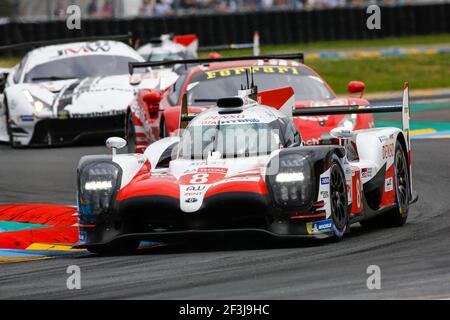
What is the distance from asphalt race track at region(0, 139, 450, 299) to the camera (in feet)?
24.9

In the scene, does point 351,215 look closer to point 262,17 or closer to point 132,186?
point 132,186

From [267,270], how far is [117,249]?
1783 millimetres

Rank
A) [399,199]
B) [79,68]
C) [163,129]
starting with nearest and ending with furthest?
[399,199], [163,129], [79,68]

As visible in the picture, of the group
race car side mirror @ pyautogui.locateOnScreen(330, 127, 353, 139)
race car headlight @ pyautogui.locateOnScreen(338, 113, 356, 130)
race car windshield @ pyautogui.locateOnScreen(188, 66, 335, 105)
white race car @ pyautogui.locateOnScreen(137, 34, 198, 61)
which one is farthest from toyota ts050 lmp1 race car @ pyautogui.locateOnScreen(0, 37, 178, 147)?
race car side mirror @ pyautogui.locateOnScreen(330, 127, 353, 139)

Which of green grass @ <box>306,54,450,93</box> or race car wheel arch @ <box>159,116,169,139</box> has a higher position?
race car wheel arch @ <box>159,116,169,139</box>

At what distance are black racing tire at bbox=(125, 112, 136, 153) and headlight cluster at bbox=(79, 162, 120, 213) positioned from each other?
21.9ft

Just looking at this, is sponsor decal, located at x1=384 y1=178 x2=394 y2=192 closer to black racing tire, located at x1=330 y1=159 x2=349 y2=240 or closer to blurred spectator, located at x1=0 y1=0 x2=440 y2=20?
black racing tire, located at x1=330 y1=159 x2=349 y2=240

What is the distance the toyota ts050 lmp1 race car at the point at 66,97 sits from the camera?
59.9ft

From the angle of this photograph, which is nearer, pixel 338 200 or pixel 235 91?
pixel 338 200

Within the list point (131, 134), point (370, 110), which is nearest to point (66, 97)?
point (131, 134)

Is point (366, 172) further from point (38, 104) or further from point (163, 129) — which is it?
point (38, 104)

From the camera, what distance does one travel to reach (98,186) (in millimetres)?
9695

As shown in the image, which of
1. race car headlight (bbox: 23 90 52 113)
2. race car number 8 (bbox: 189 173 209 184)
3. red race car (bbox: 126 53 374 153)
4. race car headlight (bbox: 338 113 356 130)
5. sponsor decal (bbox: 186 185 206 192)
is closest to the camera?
sponsor decal (bbox: 186 185 206 192)

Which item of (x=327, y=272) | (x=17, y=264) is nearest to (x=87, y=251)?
(x=17, y=264)
